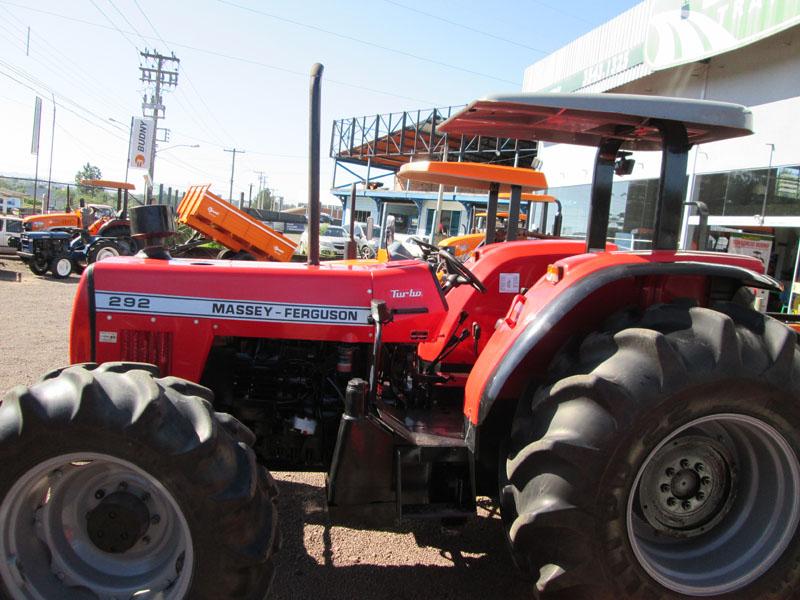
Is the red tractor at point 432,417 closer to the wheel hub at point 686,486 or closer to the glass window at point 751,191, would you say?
the wheel hub at point 686,486

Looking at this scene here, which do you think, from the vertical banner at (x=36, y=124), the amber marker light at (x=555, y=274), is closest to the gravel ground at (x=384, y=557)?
the amber marker light at (x=555, y=274)

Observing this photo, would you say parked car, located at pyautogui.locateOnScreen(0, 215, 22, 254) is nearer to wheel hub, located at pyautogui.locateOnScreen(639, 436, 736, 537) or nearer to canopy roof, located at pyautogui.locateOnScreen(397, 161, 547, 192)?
canopy roof, located at pyautogui.locateOnScreen(397, 161, 547, 192)

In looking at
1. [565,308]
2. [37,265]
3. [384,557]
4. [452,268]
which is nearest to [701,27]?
[452,268]

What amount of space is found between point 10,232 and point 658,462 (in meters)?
17.6

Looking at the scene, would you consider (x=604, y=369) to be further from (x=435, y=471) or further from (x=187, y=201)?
(x=187, y=201)

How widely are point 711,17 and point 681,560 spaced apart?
10.1 metres

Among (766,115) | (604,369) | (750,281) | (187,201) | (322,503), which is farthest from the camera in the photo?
(187,201)

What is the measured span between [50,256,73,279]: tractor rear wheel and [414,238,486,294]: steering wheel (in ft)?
39.1

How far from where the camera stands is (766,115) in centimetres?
901

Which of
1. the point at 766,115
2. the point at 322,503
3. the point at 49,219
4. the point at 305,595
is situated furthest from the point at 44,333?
the point at 766,115

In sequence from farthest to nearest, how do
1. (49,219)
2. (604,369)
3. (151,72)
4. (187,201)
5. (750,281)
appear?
(151,72)
(49,219)
(187,201)
(750,281)
(604,369)

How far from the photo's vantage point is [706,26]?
30.8ft

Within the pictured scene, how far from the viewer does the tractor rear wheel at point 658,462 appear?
1857mm

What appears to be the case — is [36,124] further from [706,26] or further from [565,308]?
[565,308]
